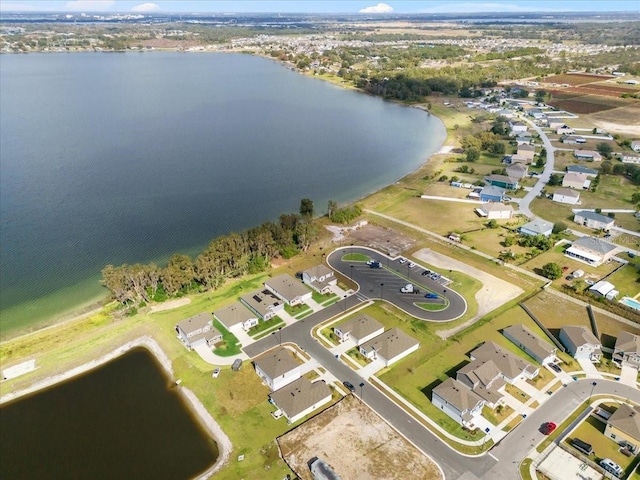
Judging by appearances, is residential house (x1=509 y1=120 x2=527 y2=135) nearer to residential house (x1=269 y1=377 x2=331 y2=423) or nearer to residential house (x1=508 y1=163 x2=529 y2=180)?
residential house (x1=508 y1=163 x2=529 y2=180)

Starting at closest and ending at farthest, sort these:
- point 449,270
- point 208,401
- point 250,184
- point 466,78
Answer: point 208,401, point 449,270, point 250,184, point 466,78

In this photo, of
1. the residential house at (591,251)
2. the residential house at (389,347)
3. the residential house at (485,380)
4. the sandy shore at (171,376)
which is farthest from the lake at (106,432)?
the residential house at (591,251)

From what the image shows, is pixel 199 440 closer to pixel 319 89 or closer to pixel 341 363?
pixel 341 363

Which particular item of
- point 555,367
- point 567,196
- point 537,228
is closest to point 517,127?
point 567,196

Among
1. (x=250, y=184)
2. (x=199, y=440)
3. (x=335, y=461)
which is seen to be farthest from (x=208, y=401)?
(x=250, y=184)

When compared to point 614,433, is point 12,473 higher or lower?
lower
